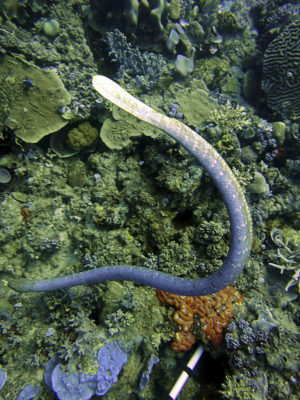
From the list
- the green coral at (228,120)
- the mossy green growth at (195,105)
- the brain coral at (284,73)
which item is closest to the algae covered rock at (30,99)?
the mossy green growth at (195,105)

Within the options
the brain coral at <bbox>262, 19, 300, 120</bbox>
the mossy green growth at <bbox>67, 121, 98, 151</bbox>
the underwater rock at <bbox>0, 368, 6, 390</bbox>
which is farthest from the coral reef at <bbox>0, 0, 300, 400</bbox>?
the brain coral at <bbox>262, 19, 300, 120</bbox>

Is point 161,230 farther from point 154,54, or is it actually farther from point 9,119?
point 154,54

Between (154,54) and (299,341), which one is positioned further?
(154,54)

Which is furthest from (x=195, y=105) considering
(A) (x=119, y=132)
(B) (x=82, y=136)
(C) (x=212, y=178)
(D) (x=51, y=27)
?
(D) (x=51, y=27)

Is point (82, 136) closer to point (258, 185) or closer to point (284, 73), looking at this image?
point (258, 185)

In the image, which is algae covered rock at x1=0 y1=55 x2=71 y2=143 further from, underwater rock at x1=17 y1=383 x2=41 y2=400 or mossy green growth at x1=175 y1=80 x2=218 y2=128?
underwater rock at x1=17 y1=383 x2=41 y2=400

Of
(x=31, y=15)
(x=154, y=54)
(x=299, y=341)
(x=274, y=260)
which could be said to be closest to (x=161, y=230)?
(x=274, y=260)
